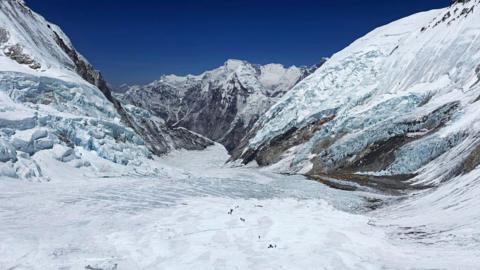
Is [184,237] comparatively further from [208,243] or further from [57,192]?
[57,192]

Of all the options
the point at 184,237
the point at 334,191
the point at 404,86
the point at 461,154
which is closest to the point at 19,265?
the point at 184,237

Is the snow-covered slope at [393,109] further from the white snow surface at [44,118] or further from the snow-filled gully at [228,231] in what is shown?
the white snow surface at [44,118]

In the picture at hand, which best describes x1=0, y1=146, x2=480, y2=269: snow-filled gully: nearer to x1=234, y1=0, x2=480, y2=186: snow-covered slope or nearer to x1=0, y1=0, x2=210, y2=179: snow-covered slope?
x1=0, y1=0, x2=210, y2=179: snow-covered slope

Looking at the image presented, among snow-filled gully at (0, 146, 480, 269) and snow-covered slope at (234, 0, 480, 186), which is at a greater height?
snow-covered slope at (234, 0, 480, 186)

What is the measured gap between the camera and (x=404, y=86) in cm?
10244

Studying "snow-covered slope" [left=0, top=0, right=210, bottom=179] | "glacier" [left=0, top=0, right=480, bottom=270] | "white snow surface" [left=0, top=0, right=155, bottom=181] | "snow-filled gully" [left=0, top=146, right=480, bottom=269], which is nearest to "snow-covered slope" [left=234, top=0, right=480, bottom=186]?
"glacier" [left=0, top=0, right=480, bottom=270]

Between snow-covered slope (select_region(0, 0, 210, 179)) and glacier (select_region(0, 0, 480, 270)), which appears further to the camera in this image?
snow-covered slope (select_region(0, 0, 210, 179))

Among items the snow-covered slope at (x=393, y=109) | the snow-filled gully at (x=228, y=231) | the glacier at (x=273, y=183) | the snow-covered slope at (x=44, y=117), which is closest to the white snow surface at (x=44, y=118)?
the snow-covered slope at (x=44, y=117)

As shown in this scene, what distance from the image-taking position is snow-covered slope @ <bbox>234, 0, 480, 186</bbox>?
63562 millimetres

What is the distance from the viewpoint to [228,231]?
24438 millimetres

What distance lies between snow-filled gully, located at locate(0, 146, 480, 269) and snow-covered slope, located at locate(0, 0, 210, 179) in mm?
14221

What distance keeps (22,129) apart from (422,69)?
76.9 metres

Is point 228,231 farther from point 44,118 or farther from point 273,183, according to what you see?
point 44,118

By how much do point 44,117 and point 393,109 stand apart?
6251cm
